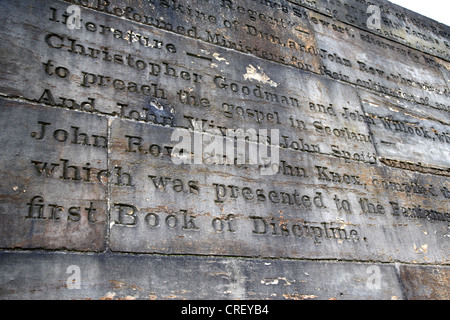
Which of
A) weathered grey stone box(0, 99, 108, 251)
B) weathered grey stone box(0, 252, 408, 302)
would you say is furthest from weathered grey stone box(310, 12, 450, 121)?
weathered grey stone box(0, 99, 108, 251)

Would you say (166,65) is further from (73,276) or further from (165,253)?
(73,276)

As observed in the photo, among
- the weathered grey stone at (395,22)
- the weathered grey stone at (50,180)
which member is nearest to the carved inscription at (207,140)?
the weathered grey stone at (50,180)

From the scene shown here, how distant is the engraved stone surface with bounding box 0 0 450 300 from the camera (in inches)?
99.3

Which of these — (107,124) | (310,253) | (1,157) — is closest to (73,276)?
(1,157)

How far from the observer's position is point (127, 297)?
2.45 m

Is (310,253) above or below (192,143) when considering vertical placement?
below

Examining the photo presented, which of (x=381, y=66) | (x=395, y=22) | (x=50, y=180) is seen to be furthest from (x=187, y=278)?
(x=395, y=22)

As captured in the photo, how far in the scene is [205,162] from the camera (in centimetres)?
318

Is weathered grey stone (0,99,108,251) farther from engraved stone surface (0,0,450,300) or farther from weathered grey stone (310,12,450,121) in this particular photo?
weathered grey stone (310,12,450,121)

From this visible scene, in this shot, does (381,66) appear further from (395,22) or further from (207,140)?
(207,140)

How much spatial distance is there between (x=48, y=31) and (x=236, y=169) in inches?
71.3

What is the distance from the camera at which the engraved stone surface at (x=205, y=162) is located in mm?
2523
